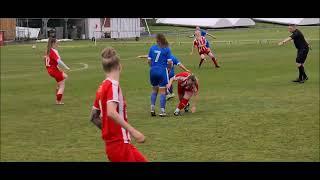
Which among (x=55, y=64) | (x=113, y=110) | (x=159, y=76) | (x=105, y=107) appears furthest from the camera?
(x=55, y=64)

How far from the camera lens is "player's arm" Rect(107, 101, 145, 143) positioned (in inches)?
211

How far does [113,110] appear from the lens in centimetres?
563

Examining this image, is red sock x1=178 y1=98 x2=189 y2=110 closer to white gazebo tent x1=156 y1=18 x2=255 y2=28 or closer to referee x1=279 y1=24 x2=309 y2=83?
white gazebo tent x1=156 y1=18 x2=255 y2=28

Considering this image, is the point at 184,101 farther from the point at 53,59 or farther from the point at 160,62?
the point at 53,59

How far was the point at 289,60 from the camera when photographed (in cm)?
3272

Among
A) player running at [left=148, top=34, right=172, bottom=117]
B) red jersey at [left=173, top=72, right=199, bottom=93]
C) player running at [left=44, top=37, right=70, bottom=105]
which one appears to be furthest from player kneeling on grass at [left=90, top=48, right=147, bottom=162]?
player running at [left=44, top=37, right=70, bottom=105]

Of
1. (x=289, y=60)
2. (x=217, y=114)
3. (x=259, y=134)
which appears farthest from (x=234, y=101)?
(x=289, y=60)

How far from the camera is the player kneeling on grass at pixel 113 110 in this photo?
576 centimetres

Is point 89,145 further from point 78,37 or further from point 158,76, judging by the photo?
point 78,37

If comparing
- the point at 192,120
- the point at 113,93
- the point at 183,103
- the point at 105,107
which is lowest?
the point at 192,120

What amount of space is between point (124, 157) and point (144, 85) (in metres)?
16.0

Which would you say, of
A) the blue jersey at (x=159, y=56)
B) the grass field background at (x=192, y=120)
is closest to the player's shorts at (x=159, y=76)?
the blue jersey at (x=159, y=56)

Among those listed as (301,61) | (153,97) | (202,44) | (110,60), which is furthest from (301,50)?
(110,60)

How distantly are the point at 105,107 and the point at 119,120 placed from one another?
41 centimetres
